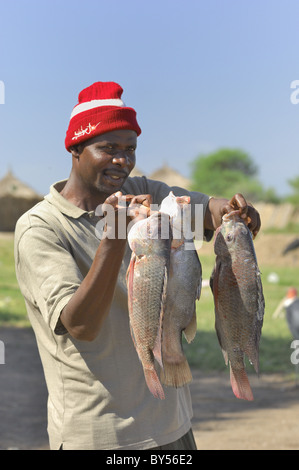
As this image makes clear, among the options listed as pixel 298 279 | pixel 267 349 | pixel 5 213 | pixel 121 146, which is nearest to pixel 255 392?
pixel 267 349

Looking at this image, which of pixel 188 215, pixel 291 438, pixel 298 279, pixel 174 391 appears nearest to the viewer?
pixel 188 215

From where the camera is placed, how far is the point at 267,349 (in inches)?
399

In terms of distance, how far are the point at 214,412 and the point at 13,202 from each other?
51.7 feet

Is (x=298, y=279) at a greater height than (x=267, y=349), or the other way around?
(x=267, y=349)

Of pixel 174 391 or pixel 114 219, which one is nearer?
pixel 114 219

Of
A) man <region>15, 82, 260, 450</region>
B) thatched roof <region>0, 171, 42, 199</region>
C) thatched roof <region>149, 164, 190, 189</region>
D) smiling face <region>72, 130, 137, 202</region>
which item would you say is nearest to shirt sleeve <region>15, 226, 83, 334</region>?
man <region>15, 82, 260, 450</region>

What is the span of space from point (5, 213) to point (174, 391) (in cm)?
2024

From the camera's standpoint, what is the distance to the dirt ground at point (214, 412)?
6680mm

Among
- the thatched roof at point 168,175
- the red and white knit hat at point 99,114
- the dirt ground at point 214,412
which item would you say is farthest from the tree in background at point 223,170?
the red and white knit hat at point 99,114

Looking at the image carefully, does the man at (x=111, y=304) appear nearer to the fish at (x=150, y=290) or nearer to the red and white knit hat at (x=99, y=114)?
the red and white knit hat at (x=99, y=114)

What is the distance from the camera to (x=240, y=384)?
7.27 feet

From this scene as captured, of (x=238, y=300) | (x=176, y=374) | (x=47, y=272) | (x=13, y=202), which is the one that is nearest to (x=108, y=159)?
(x=47, y=272)
